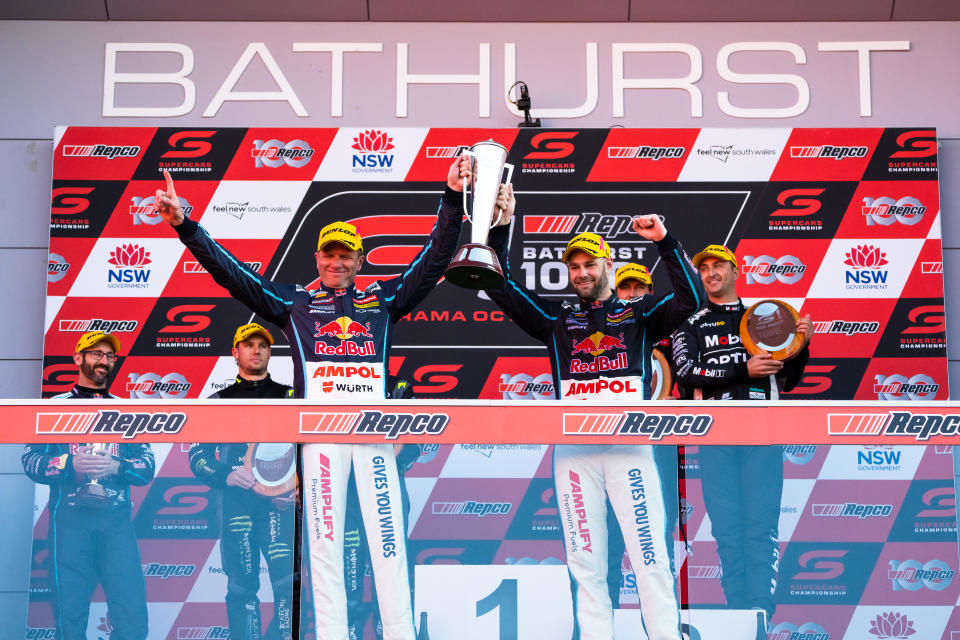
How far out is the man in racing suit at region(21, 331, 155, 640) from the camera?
3100mm

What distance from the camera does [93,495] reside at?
3.16m

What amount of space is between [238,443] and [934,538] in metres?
1.96

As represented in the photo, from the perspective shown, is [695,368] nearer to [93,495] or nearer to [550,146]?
[550,146]

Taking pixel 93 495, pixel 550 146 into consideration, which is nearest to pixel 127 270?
pixel 550 146

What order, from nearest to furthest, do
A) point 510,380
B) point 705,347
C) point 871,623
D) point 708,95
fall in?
1. point 871,623
2. point 705,347
3. point 510,380
4. point 708,95

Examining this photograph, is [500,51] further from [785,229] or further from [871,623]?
[871,623]

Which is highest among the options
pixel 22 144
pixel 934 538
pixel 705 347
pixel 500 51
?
pixel 500 51

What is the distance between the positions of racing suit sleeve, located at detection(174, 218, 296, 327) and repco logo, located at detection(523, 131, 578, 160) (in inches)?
84.9

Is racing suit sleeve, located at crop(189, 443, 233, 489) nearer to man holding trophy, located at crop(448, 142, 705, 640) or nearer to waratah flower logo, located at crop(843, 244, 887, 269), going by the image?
man holding trophy, located at crop(448, 142, 705, 640)

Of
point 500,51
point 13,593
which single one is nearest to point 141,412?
point 13,593

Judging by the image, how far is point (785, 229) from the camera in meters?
5.69

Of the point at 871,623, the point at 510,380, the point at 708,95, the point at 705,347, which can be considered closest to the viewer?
the point at 871,623

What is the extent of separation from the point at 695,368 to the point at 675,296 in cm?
63

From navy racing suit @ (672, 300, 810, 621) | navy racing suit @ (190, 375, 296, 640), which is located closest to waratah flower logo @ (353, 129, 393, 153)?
navy racing suit @ (190, 375, 296, 640)
